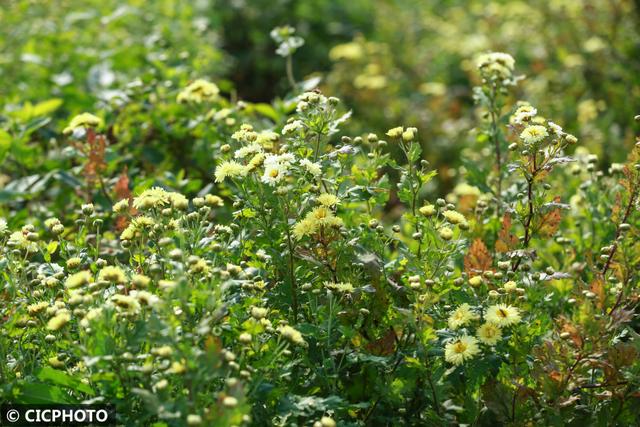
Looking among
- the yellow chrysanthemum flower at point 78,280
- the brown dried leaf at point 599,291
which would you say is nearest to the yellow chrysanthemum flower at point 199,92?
the yellow chrysanthemum flower at point 78,280

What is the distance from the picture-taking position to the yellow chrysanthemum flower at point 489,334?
6.60ft

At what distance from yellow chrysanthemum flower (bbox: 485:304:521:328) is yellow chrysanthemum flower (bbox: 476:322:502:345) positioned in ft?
0.05

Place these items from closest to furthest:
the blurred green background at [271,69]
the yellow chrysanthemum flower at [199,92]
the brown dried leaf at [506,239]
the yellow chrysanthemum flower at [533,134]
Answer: the yellow chrysanthemum flower at [533,134]
the brown dried leaf at [506,239]
the yellow chrysanthemum flower at [199,92]
the blurred green background at [271,69]

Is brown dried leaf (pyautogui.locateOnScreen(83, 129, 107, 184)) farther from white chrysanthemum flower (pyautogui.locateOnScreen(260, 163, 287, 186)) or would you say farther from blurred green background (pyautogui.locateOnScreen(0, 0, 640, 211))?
white chrysanthemum flower (pyautogui.locateOnScreen(260, 163, 287, 186))

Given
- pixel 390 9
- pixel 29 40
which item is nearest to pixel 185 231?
pixel 29 40

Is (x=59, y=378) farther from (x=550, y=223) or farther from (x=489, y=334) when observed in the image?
(x=550, y=223)

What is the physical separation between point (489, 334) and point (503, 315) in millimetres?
60

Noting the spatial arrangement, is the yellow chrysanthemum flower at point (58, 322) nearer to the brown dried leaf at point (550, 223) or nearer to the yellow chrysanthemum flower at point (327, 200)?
the yellow chrysanthemum flower at point (327, 200)

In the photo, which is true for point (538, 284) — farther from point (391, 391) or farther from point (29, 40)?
point (29, 40)

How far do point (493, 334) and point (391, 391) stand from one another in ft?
0.96

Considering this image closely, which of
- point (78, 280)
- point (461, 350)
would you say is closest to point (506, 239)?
point (461, 350)

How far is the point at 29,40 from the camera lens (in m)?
4.82

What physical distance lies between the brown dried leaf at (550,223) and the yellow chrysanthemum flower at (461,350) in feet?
1.80

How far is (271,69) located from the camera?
6.89 metres
